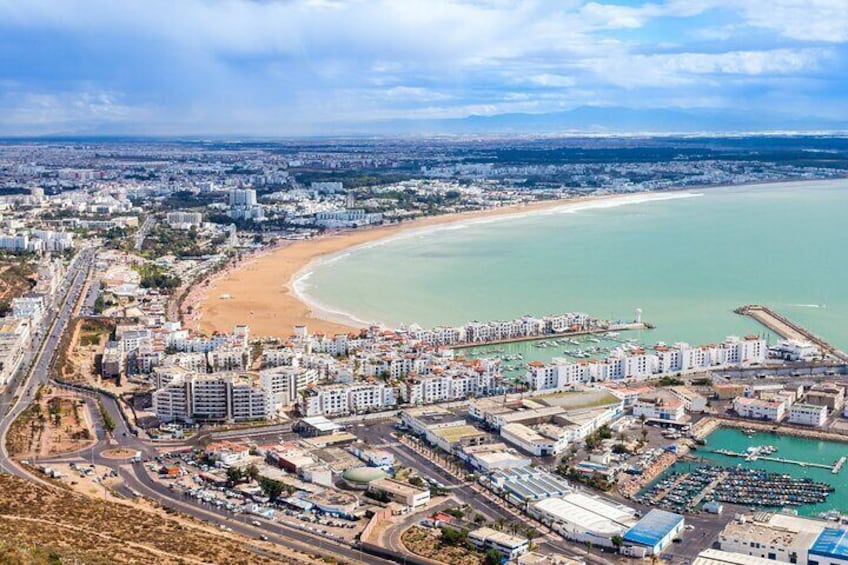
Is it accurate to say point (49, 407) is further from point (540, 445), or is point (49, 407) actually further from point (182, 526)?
point (540, 445)

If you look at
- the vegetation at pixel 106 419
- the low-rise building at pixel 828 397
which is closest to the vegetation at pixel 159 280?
the vegetation at pixel 106 419

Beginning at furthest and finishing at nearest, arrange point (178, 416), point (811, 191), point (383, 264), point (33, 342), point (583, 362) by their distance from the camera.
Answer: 1. point (811, 191)
2. point (383, 264)
3. point (33, 342)
4. point (583, 362)
5. point (178, 416)

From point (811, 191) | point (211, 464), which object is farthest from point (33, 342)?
point (811, 191)

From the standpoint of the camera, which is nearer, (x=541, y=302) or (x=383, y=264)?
(x=541, y=302)

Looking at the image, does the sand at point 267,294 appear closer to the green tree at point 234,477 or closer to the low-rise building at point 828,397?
the green tree at point 234,477

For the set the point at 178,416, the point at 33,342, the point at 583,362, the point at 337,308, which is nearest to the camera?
the point at 178,416
